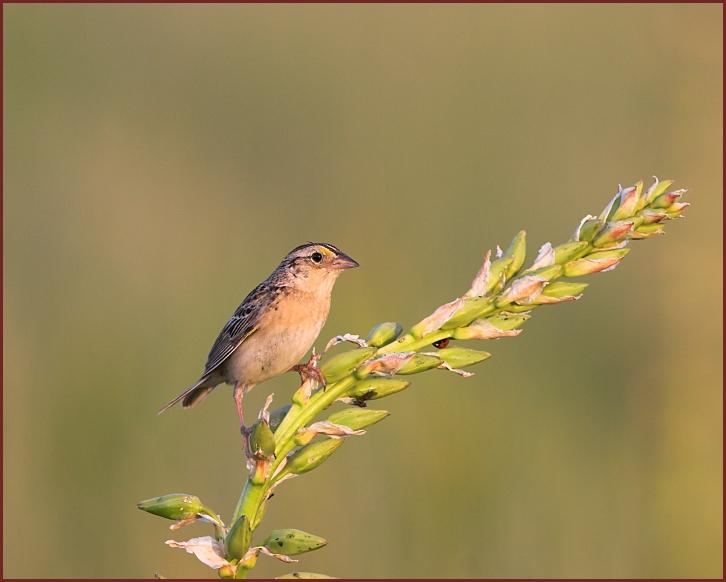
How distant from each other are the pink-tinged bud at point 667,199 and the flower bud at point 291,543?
3.10 feet

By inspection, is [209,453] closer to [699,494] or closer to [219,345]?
[219,345]

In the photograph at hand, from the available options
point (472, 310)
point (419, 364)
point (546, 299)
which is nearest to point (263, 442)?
point (419, 364)

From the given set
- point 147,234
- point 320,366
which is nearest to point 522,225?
point 147,234

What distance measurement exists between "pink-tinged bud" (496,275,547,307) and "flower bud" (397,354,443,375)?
0.17m

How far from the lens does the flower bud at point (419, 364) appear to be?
2.11m

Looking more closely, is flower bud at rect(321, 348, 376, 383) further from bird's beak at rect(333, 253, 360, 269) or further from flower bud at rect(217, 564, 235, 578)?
bird's beak at rect(333, 253, 360, 269)

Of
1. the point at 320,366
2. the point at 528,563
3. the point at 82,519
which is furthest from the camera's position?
the point at 82,519

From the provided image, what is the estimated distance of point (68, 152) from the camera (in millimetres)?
7363

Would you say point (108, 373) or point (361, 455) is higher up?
point (108, 373)

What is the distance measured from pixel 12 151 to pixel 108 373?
11.1ft

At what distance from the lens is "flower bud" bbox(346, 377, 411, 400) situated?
2.12m

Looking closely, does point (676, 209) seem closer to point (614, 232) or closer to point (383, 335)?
point (614, 232)

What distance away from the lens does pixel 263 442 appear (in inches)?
81.5

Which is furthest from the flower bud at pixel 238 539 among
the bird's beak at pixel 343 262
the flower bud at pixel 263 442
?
the bird's beak at pixel 343 262
